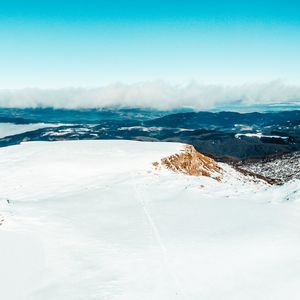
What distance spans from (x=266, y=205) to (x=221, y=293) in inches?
451

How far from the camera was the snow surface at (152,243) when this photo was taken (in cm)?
1247

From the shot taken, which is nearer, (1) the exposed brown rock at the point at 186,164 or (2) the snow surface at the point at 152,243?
(2) the snow surface at the point at 152,243

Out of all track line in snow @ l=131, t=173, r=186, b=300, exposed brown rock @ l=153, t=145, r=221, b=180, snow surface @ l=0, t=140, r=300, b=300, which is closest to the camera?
track line in snow @ l=131, t=173, r=186, b=300

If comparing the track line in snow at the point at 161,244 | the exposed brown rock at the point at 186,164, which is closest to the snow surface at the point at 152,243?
the track line in snow at the point at 161,244

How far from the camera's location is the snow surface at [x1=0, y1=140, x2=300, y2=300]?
12.5 m

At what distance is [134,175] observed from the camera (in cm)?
3822

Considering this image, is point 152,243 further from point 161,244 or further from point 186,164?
point 186,164

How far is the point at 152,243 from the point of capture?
16.6m

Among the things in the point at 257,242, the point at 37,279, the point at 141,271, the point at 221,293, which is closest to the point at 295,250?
the point at 257,242

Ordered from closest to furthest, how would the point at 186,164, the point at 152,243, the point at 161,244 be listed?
the point at 161,244, the point at 152,243, the point at 186,164

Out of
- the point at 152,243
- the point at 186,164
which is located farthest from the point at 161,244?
the point at 186,164

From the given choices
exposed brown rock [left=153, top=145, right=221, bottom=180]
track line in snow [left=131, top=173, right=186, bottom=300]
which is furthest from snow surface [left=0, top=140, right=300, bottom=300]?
exposed brown rock [left=153, top=145, right=221, bottom=180]

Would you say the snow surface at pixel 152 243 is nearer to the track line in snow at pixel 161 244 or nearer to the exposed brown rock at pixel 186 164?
the track line in snow at pixel 161 244

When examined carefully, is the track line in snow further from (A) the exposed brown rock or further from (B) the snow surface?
(A) the exposed brown rock
